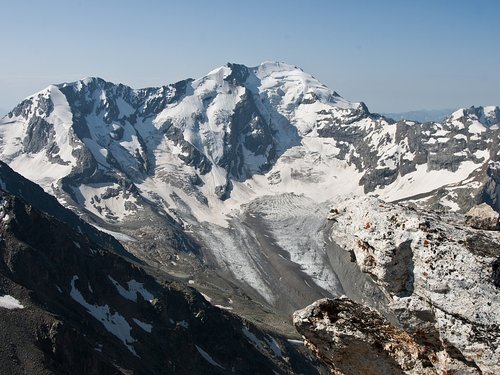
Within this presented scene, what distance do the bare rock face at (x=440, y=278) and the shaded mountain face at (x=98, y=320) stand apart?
73.9 metres

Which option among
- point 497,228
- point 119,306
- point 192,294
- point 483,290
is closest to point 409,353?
point 483,290

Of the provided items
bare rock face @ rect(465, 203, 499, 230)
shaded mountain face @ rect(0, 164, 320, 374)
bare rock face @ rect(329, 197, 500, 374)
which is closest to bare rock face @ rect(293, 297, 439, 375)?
bare rock face @ rect(329, 197, 500, 374)

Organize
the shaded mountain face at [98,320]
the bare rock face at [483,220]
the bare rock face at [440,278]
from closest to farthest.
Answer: the bare rock face at [440,278] < the bare rock face at [483,220] < the shaded mountain face at [98,320]

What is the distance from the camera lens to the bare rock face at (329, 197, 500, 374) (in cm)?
1522

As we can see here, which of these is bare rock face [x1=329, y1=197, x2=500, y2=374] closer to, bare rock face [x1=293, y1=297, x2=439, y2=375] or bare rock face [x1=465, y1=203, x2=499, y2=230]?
bare rock face [x1=465, y1=203, x2=499, y2=230]

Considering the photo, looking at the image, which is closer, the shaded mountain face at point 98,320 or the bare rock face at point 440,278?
the bare rock face at point 440,278

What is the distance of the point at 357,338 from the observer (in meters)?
17.9

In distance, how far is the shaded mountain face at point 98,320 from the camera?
283 feet

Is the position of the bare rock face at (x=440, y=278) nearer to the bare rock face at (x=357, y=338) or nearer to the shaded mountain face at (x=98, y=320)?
the bare rock face at (x=357, y=338)

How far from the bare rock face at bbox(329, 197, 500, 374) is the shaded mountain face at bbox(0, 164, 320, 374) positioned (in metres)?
73.9

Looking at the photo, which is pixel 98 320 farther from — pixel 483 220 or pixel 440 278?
pixel 440 278

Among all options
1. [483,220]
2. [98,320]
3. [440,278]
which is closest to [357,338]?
[440,278]

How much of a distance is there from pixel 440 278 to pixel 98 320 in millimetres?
101099

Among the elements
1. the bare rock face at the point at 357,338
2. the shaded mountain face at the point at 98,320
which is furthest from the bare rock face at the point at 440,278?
the shaded mountain face at the point at 98,320
